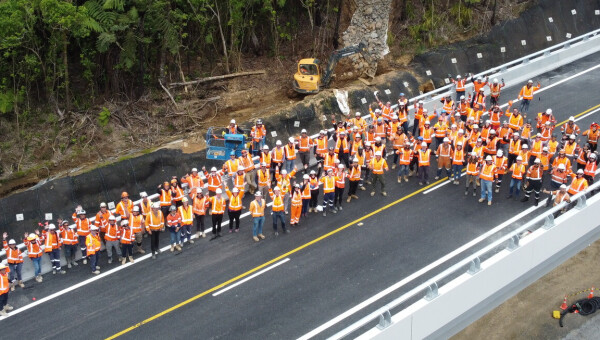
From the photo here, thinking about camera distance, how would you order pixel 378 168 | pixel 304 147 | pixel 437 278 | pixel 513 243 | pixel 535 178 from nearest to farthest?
pixel 437 278
pixel 513 243
pixel 535 178
pixel 378 168
pixel 304 147

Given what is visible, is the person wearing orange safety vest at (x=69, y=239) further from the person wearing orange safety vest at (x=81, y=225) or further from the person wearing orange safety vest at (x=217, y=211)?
the person wearing orange safety vest at (x=217, y=211)

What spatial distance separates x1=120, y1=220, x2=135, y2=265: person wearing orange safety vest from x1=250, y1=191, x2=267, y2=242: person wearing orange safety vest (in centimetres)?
357

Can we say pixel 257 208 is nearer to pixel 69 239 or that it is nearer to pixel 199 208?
pixel 199 208

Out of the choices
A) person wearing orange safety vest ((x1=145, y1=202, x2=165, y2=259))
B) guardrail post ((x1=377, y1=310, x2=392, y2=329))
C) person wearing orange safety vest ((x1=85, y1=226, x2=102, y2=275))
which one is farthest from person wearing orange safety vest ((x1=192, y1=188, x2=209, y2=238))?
guardrail post ((x1=377, y1=310, x2=392, y2=329))

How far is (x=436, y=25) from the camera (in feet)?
109

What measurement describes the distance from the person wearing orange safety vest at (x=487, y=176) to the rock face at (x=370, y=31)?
10.1 m

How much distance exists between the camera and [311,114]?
89.4 ft

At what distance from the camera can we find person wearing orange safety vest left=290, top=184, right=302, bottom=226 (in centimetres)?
2020

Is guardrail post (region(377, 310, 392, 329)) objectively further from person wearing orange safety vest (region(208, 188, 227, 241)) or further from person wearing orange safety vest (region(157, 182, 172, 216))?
person wearing orange safety vest (region(157, 182, 172, 216))

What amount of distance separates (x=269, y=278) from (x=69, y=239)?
5951mm

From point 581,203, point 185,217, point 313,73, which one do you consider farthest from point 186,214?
point 581,203

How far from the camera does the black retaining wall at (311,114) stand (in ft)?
72.0

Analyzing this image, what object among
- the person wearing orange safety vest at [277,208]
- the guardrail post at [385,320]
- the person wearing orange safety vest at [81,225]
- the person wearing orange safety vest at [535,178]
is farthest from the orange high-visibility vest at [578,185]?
the person wearing orange safety vest at [81,225]

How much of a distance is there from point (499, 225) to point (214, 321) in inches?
364
